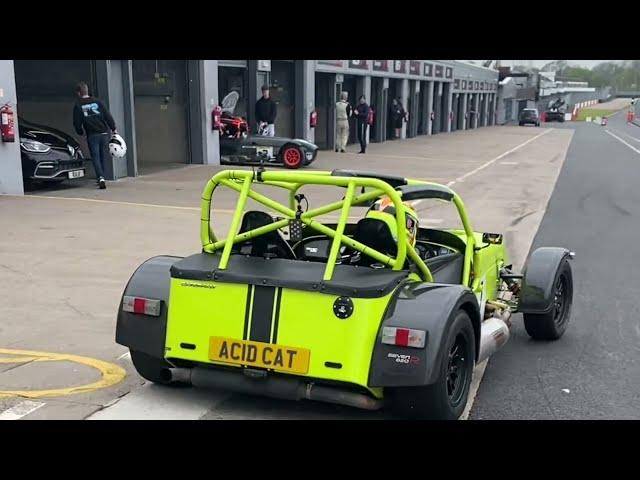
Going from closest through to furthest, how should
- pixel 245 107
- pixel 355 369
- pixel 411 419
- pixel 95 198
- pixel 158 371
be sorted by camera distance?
pixel 355 369 → pixel 411 419 → pixel 158 371 → pixel 95 198 → pixel 245 107

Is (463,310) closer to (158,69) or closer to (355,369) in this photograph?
(355,369)

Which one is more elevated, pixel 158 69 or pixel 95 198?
pixel 158 69

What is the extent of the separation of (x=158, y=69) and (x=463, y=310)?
15.3m

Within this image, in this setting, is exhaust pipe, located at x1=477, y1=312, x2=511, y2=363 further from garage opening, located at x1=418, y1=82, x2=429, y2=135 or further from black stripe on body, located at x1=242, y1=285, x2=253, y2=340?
garage opening, located at x1=418, y1=82, x2=429, y2=135

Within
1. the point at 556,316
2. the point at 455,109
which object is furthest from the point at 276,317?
the point at 455,109

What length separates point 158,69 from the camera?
1805 centimetres

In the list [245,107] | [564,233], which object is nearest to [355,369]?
[564,233]

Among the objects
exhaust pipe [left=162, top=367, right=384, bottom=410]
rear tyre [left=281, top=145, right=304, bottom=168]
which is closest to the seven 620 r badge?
exhaust pipe [left=162, top=367, right=384, bottom=410]

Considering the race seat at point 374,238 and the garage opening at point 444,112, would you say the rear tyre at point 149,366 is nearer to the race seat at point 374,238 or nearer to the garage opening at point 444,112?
the race seat at point 374,238

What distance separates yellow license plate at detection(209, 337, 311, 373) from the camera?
3.88m

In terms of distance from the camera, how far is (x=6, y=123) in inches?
481

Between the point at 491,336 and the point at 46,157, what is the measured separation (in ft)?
33.9

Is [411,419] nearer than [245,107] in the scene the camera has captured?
Yes

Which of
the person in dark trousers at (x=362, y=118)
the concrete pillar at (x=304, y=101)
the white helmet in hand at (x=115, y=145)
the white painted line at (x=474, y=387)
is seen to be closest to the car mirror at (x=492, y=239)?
the white painted line at (x=474, y=387)
